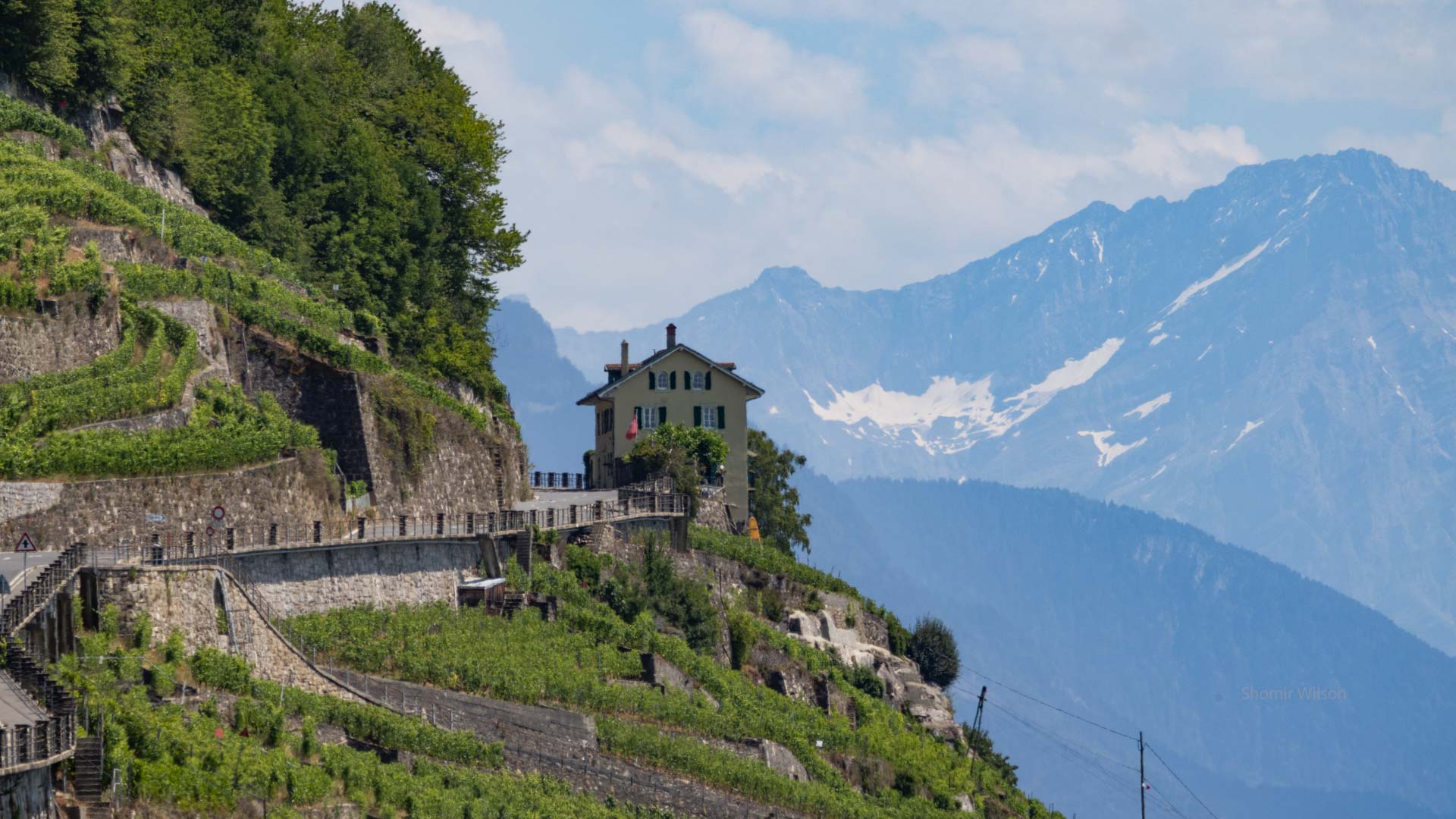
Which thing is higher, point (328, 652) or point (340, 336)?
point (340, 336)

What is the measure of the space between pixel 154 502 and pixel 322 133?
39.6 m

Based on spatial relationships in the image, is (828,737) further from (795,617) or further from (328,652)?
(328,652)

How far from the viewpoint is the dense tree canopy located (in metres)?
88.1

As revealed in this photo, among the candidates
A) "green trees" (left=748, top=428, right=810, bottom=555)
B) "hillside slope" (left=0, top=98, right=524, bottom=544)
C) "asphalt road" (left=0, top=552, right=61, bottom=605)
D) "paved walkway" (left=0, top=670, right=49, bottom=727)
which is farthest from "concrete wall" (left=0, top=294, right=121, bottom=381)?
"green trees" (left=748, top=428, right=810, bottom=555)

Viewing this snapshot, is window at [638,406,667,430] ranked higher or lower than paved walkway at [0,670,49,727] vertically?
higher

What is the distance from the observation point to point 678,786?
228 feet

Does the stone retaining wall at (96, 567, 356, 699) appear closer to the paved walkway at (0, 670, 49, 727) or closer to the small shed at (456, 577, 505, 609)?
the paved walkway at (0, 670, 49, 727)

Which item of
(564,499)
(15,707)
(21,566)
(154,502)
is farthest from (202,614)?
(564,499)

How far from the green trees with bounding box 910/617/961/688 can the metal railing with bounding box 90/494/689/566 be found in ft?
54.6

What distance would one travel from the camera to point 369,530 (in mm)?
74062

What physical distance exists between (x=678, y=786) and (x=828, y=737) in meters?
16.8

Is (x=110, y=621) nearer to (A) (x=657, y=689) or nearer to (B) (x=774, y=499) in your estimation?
(A) (x=657, y=689)

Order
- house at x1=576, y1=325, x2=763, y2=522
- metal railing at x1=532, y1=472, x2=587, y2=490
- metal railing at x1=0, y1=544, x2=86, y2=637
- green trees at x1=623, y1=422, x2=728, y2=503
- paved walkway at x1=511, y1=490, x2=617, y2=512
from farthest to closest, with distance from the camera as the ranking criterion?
house at x1=576, y1=325, x2=763, y2=522 < metal railing at x1=532, y1=472, x2=587, y2=490 < green trees at x1=623, y1=422, x2=728, y2=503 < paved walkway at x1=511, y1=490, x2=617, y2=512 < metal railing at x1=0, y1=544, x2=86, y2=637

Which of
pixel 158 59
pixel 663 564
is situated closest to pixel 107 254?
pixel 158 59
